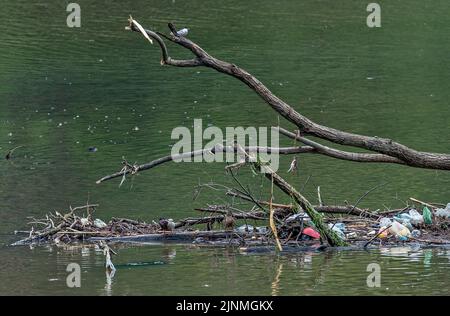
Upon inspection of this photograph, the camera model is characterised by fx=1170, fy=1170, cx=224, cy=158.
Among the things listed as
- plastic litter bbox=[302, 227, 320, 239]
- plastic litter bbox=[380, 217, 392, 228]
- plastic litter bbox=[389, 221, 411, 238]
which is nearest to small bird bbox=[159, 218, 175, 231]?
plastic litter bbox=[302, 227, 320, 239]

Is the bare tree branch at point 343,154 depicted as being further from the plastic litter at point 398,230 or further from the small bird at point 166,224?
the small bird at point 166,224

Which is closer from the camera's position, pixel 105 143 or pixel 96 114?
pixel 105 143

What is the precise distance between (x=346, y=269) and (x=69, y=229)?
9.53 feet

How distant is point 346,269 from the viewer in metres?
9.84

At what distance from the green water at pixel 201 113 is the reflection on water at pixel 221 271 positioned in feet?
0.08

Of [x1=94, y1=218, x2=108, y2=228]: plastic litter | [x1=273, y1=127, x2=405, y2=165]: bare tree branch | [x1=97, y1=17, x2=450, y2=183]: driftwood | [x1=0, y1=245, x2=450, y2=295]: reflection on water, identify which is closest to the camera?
[x1=0, y1=245, x2=450, y2=295]: reflection on water

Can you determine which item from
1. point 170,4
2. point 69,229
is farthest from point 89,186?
point 170,4

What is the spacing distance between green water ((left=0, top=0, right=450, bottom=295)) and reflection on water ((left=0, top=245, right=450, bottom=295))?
0.08 ft

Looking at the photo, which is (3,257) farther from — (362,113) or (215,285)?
(362,113)

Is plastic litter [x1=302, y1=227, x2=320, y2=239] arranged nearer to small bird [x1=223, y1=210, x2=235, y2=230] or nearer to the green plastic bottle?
small bird [x1=223, y1=210, x2=235, y2=230]

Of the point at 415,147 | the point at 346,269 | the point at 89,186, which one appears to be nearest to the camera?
the point at 346,269

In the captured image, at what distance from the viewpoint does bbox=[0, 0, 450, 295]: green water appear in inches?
386

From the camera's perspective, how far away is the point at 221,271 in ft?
32.0
